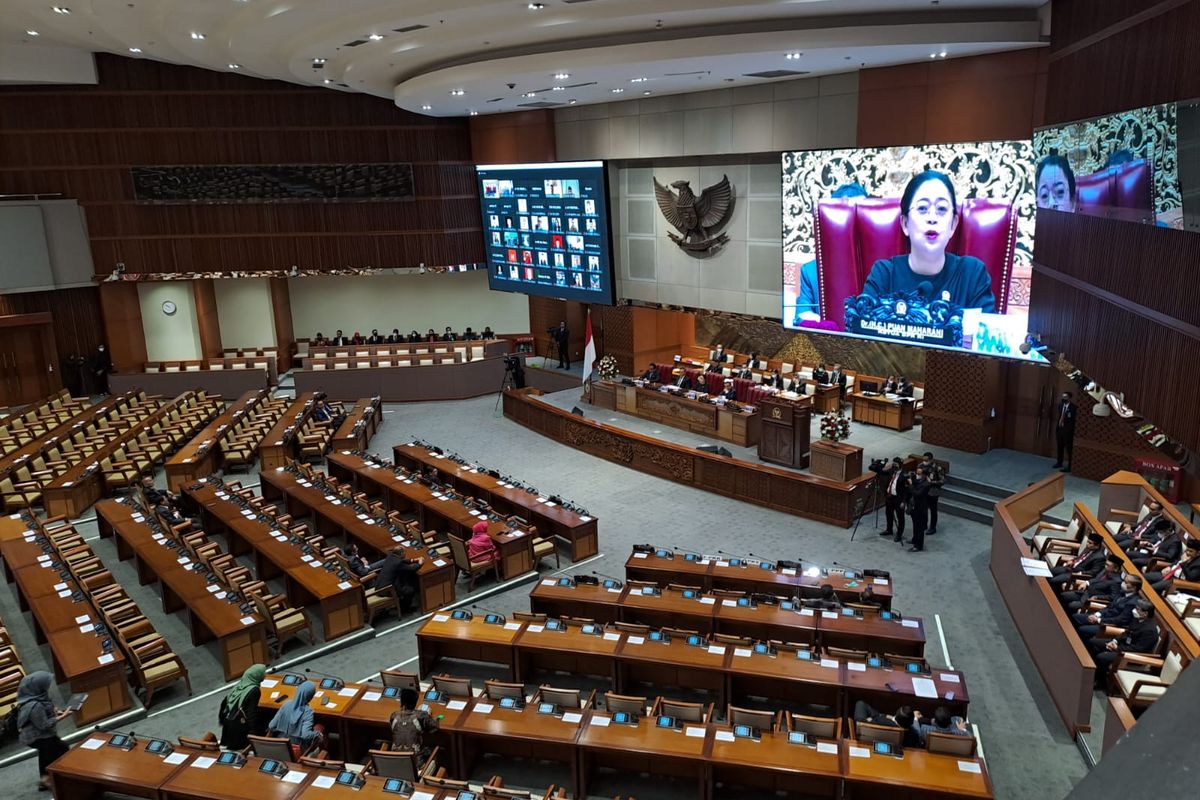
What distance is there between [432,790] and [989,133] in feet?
34.9

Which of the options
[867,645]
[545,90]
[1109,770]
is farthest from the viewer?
[545,90]

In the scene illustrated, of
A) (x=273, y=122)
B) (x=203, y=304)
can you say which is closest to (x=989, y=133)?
(x=273, y=122)

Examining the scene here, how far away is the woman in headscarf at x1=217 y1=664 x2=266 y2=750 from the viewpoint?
6.42m

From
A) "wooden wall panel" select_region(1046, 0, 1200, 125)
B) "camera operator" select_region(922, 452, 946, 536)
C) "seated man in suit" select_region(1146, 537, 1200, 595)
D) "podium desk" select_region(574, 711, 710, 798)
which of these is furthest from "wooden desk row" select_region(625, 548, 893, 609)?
"wooden wall panel" select_region(1046, 0, 1200, 125)

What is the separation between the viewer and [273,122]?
1959cm

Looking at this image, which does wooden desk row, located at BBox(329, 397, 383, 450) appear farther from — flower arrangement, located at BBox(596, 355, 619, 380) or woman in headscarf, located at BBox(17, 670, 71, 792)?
woman in headscarf, located at BBox(17, 670, 71, 792)

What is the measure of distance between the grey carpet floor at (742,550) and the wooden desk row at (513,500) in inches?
14.5

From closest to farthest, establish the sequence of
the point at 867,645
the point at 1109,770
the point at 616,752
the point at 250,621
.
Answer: the point at 1109,770 → the point at 616,752 → the point at 867,645 → the point at 250,621

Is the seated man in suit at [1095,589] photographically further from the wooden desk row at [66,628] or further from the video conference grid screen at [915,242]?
the wooden desk row at [66,628]

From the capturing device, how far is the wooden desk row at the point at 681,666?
21.9ft

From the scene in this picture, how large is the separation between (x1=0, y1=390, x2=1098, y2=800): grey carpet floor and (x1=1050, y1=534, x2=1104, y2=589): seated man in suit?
0.78 metres

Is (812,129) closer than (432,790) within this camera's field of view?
No

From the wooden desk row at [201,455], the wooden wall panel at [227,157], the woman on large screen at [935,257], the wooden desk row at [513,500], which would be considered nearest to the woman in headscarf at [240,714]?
the wooden desk row at [513,500]

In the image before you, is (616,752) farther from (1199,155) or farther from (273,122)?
(273,122)
